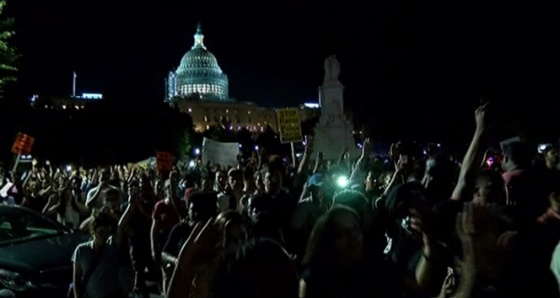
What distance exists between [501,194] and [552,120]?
19.6 meters

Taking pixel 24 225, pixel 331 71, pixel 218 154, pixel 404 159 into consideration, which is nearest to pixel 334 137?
pixel 331 71

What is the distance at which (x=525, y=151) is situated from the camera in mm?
5391

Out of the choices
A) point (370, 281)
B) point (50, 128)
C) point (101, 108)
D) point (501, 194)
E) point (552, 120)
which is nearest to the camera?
point (370, 281)

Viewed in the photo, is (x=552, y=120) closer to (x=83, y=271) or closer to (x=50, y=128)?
(x=83, y=271)

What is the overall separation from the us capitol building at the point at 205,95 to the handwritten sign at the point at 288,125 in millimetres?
127153

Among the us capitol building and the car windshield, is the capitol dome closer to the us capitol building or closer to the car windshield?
the us capitol building

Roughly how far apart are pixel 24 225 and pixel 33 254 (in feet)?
3.31

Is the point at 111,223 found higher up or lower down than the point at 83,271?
higher up

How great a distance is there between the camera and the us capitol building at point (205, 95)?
14438 centimetres

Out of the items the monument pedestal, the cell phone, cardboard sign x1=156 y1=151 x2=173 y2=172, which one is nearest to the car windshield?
the cell phone

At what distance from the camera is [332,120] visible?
35.3 meters

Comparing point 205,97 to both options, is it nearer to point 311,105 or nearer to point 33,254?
point 311,105

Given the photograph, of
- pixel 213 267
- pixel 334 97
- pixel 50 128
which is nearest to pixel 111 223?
pixel 213 267

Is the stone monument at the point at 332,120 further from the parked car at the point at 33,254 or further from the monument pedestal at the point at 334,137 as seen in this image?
the parked car at the point at 33,254
